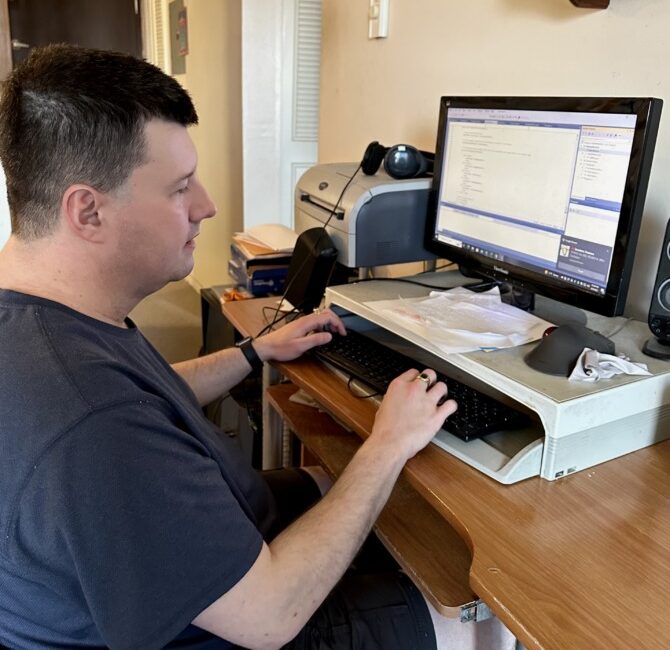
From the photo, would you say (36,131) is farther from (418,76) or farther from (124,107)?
(418,76)

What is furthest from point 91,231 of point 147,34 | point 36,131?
point 147,34

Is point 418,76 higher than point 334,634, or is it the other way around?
point 418,76

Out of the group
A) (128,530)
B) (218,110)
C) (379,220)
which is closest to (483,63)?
(379,220)

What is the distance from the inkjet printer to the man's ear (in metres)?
0.75

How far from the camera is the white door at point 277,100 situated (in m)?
2.76

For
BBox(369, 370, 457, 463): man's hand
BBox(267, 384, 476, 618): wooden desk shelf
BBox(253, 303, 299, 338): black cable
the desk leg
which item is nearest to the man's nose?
BBox(369, 370, 457, 463): man's hand

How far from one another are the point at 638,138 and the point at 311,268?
0.77m

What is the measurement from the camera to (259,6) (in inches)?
107

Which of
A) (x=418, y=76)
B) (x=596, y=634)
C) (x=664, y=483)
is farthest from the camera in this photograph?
(x=418, y=76)

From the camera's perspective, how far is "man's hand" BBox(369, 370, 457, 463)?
96cm

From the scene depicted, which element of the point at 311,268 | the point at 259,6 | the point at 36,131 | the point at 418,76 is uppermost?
the point at 259,6

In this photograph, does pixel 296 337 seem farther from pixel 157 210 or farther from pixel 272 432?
pixel 157 210

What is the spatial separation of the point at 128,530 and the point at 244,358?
748 millimetres

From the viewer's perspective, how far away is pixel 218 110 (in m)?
3.51
